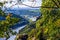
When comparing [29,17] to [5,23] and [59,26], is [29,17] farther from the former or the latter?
[5,23]

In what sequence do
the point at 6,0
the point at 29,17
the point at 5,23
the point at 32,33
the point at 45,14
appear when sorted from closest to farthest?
the point at 5,23, the point at 6,0, the point at 45,14, the point at 29,17, the point at 32,33

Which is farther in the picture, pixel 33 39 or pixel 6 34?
pixel 33 39

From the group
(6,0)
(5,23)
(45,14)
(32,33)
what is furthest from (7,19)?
(32,33)

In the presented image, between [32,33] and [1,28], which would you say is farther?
[32,33]

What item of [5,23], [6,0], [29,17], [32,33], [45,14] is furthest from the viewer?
[32,33]

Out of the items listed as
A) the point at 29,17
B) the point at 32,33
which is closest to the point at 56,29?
the point at 29,17

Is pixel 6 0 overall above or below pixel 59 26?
above

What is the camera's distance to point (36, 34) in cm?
389

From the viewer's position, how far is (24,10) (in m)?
3.59

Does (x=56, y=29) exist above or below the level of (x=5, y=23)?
below

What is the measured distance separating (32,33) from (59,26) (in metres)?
0.95

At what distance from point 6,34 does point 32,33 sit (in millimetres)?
1148

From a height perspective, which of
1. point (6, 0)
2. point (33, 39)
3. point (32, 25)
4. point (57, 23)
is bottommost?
point (33, 39)

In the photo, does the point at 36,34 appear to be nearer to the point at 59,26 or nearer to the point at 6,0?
the point at 59,26
